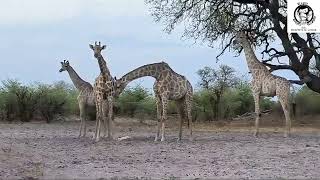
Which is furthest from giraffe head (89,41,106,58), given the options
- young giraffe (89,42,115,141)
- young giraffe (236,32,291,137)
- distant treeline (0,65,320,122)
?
distant treeline (0,65,320,122)

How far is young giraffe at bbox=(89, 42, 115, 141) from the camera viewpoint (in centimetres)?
1641

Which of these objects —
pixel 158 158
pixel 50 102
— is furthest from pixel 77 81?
pixel 50 102

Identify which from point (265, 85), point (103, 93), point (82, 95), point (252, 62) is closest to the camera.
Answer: point (103, 93)

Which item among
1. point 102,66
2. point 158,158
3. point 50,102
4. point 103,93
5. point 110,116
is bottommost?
point 158,158

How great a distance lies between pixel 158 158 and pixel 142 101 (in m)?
15.2

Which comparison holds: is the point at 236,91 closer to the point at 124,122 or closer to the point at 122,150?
the point at 124,122

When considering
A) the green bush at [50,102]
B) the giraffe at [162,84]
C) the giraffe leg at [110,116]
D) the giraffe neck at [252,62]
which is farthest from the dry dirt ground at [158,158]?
the green bush at [50,102]

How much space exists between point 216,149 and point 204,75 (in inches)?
631

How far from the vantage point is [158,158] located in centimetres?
1248

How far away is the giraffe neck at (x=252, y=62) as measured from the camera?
1888 cm

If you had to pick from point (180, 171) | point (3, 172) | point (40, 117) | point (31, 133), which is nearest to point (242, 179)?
point (180, 171)
